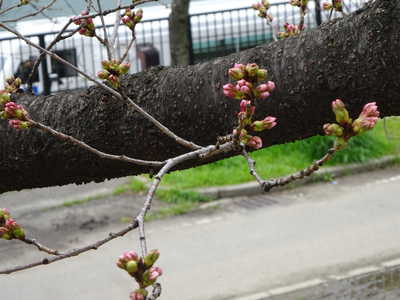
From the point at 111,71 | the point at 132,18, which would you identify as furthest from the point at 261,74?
the point at 132,18

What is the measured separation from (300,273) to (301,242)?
0.88 meters

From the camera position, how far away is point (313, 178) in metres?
10.3

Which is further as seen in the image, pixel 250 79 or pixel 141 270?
pixel 250 79

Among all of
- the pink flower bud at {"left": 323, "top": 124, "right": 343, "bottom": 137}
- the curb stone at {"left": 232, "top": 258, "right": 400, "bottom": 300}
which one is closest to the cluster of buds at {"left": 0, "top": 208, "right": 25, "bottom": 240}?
the pink flower bud at {"left": 323, "top": 124, "right": 343, "bottom": 137}

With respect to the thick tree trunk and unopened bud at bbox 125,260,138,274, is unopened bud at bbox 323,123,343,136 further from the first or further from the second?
the thick tree trunk

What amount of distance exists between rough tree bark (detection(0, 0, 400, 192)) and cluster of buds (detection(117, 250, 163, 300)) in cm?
79

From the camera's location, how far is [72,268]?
7.70 m

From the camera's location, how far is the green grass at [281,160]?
400 inches

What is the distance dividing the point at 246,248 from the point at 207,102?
594cm

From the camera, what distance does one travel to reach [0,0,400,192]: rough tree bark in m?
1.95

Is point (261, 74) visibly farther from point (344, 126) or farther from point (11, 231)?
point (11, 231)

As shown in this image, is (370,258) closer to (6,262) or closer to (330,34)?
(6,262)

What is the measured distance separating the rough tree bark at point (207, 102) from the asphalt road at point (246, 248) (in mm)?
4610

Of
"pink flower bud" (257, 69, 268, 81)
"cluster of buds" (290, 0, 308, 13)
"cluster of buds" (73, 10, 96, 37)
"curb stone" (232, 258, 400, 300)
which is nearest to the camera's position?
"pink flower bud" (257, 69, 268, 81)
